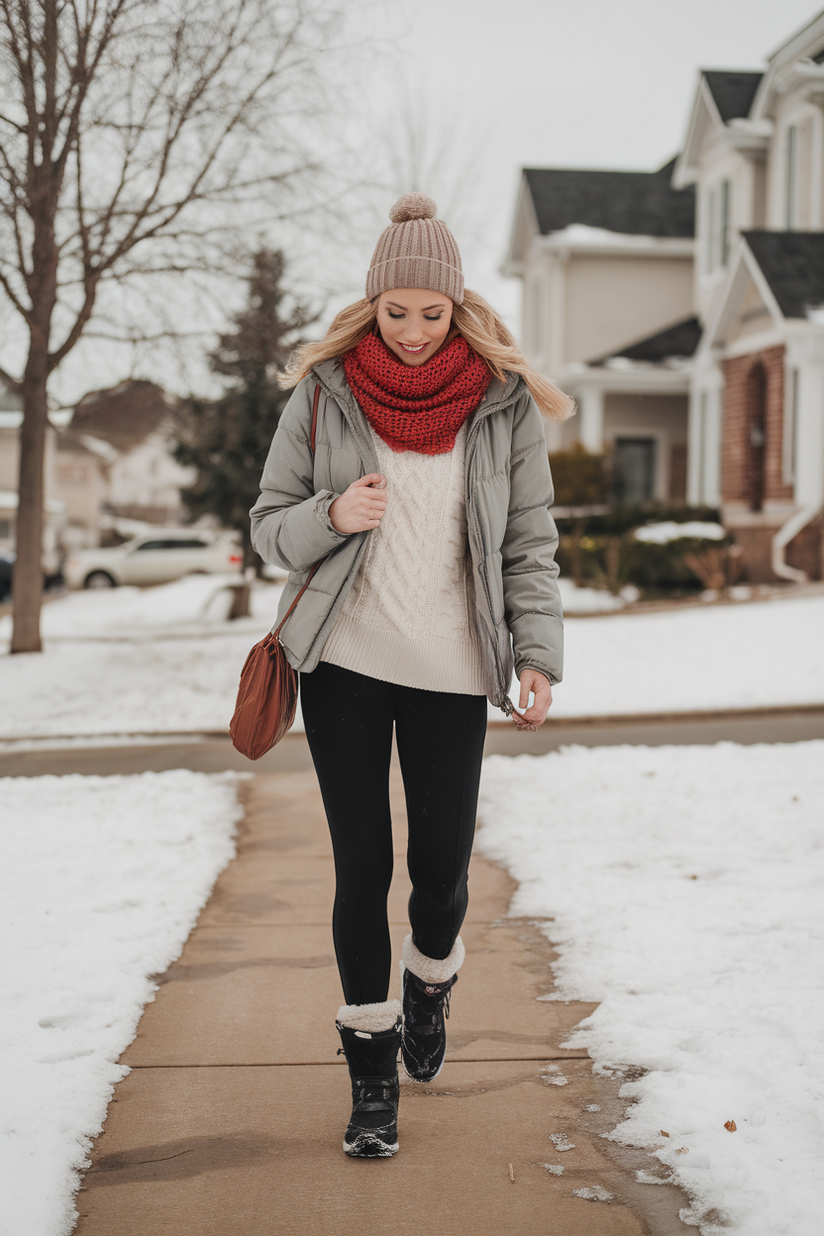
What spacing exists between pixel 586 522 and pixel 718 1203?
673 inches

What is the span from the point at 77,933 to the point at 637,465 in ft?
69.2

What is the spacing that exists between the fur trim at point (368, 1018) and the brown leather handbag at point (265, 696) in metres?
0.60

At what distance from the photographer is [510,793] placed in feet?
20.1

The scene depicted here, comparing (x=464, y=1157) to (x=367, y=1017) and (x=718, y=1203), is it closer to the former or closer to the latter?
(x=367, y=1017)

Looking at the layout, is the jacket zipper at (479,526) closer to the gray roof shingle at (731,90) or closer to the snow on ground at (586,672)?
the snow on ground at (586,672)

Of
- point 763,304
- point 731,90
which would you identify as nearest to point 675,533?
point 763,304

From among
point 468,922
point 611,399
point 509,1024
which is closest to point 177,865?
point 468,922

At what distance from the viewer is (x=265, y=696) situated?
2.63 metres

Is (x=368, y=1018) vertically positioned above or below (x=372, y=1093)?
above

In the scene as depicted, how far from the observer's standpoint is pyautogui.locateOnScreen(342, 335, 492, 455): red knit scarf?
262 centimetres

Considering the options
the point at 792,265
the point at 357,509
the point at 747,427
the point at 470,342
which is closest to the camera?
the point at 357,509

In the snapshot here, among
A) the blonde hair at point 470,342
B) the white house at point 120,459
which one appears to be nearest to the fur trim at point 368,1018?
the blonde hair at point 470,342

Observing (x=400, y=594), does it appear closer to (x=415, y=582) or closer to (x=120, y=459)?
(x=415, y=582)

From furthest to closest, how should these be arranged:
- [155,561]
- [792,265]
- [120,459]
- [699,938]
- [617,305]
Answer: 1. [120,459]
2. [155,561]
3. [617,305]
4. [792,265]
5. [699,938]
